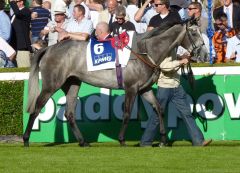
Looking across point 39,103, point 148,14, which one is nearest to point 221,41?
point 148,14

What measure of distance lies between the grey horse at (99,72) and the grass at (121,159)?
78 centimetres

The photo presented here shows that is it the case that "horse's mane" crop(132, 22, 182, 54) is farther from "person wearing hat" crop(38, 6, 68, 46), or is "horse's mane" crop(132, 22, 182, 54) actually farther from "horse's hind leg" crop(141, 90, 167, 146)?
"person wearing hat" crop(38, 6, 68, 46)

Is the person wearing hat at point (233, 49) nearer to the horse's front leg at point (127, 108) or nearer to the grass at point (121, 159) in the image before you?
the grass at point (121, 159)

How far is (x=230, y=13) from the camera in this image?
76.0 feet

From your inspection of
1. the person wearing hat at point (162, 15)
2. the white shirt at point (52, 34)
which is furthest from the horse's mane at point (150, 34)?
the white shirt at point (52, 34)

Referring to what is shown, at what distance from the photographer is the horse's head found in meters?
17.7

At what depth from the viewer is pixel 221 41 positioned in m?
21.0

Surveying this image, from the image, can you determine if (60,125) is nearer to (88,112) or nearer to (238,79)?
(88,112)

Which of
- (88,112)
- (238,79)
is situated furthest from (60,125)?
(238,79)

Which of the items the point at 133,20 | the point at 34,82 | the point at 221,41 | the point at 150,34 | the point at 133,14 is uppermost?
the point at 150,34

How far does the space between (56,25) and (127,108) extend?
4.69m

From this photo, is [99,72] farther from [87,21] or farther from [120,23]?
[87,21]

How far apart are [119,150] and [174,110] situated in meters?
2.40

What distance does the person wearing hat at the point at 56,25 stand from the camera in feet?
70.8
